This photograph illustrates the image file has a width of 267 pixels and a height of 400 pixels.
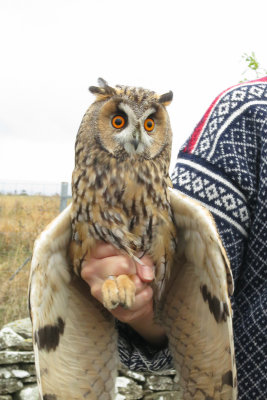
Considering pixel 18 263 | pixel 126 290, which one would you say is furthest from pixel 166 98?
pixel 18 263

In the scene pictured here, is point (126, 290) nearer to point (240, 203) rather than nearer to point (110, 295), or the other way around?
point (110, 295)

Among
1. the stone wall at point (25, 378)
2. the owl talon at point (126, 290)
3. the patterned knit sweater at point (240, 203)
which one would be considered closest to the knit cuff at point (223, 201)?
the patterned knit sweater at point (240, 203)

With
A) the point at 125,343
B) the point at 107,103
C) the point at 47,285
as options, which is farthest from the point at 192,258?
the point at 107,103

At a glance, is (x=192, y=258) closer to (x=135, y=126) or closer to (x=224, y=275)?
(x=224, y=275)

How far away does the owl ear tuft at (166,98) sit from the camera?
4.97ft

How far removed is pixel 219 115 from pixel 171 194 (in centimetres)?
41

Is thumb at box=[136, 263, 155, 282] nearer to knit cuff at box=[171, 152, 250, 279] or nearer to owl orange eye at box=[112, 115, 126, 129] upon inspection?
knit cuff at box=[171, 152, 250, 279]

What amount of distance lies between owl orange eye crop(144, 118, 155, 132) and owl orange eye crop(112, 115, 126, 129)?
3.1 inches

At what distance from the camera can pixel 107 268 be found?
134cm

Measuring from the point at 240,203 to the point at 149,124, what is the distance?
0.45 metres

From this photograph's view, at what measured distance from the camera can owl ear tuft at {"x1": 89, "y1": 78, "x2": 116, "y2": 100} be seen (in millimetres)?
1475

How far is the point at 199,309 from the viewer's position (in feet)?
5.14

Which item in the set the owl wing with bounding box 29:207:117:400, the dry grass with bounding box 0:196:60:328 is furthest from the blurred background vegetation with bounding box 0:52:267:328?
the owl wing with bounding box 29:207:117:400

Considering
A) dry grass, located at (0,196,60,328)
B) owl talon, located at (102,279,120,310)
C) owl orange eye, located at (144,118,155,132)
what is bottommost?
dry grass, located at (0,196,60,328)
